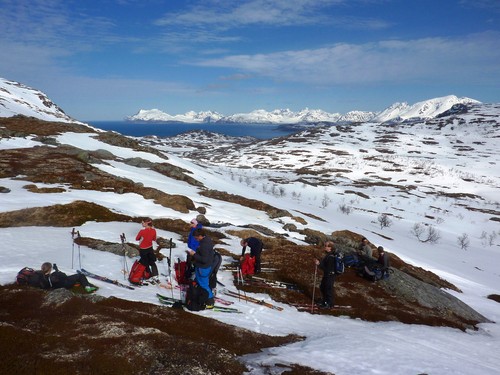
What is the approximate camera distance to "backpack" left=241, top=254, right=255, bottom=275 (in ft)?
67.3

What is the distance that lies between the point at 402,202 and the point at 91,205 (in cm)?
8934

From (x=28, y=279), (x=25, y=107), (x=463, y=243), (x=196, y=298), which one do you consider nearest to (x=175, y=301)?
(x=196, y=298)

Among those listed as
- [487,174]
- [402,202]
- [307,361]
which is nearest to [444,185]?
[487,174]

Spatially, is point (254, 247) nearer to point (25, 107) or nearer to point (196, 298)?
point (196, 298)

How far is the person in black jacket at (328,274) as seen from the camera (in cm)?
1709

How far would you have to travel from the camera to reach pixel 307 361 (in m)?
11.0

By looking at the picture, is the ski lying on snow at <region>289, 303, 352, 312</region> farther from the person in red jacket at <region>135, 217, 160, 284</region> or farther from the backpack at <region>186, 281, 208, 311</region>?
the person in red jacket at <region>135, 217, 160, 284</region>

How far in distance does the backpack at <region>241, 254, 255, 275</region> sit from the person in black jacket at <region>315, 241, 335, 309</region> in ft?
15.2

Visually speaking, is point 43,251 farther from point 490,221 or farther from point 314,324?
point 490,221

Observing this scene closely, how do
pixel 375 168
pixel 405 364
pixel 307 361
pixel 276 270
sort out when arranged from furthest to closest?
1. pixel 375 168
2. pixel 276 270
3. pixel 405 364
4. pixel 307 361

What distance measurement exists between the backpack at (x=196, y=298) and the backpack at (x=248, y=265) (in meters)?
5.91

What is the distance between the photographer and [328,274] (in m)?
17.5

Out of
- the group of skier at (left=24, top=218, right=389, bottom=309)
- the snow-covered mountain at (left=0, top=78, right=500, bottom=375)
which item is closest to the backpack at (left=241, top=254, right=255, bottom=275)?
the group of skier at (left=24, top=218, right=389, bottom=309)

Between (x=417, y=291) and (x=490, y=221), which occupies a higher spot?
(x=417, y=291)
